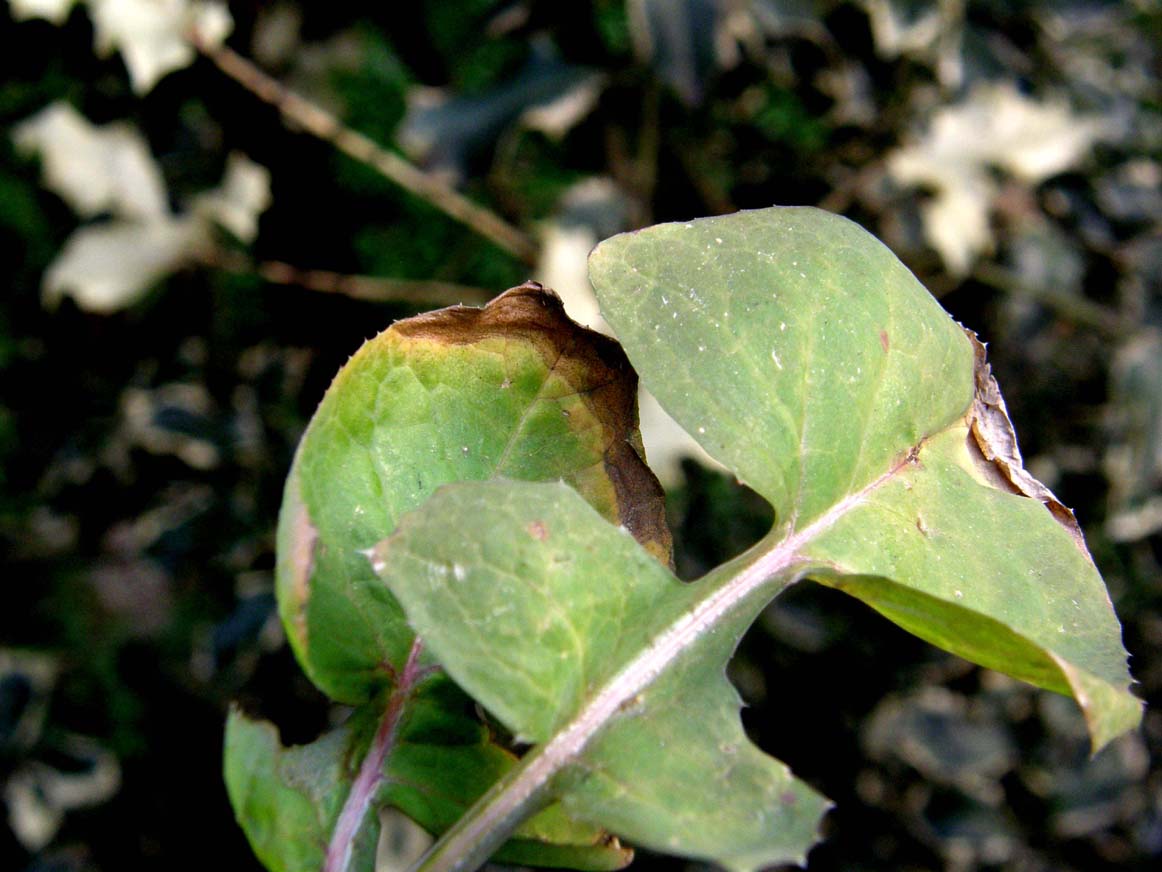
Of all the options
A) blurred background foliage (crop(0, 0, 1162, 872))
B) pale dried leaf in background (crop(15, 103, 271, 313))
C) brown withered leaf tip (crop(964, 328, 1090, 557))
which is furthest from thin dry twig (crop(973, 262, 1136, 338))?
brown withered leaf tip (crop(964, 328, 1090, 557))

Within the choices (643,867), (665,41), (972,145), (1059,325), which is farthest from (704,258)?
(1059,325)

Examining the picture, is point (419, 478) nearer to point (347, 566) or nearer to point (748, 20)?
point (347, 566)

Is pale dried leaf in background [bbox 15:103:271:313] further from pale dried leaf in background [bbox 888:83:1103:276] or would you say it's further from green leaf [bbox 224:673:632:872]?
green leaf [bbox 224:673:632:872]

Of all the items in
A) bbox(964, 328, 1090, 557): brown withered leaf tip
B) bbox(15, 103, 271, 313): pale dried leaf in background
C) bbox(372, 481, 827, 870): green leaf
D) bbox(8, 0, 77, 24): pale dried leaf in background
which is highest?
bbox(372, 481, 827, 870): green leaf

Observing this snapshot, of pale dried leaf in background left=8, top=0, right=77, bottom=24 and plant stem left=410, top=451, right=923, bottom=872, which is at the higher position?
plant stem left=410, top=451, right=923, bottom=872

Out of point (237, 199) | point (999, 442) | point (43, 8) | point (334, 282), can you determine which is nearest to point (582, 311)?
point (334, 282)
